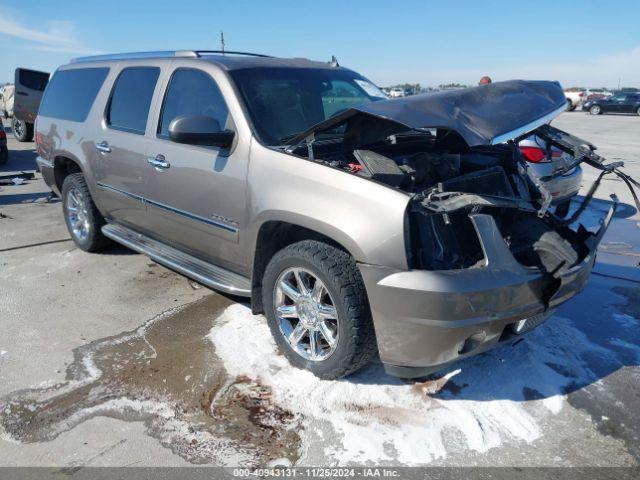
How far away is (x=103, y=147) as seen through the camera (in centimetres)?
453

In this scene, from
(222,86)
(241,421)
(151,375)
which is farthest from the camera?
(222,86)

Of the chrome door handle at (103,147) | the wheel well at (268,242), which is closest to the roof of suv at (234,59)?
the chrome door handle at (103,147)

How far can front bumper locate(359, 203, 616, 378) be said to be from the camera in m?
2.48

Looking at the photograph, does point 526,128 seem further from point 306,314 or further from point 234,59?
point 234,59

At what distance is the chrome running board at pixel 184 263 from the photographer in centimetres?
352

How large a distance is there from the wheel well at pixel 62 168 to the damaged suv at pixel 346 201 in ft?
3.76

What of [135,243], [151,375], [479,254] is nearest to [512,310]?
[479,254]

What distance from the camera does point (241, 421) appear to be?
2754mm

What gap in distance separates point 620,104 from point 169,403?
3585 centimetres

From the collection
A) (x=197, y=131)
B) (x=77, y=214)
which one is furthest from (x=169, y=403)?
(x=77, y=214)

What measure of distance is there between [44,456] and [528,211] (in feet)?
9.55

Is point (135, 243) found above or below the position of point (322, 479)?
above

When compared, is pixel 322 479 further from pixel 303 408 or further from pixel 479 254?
pixel 479 254

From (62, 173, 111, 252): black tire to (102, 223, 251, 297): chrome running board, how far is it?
22cm
